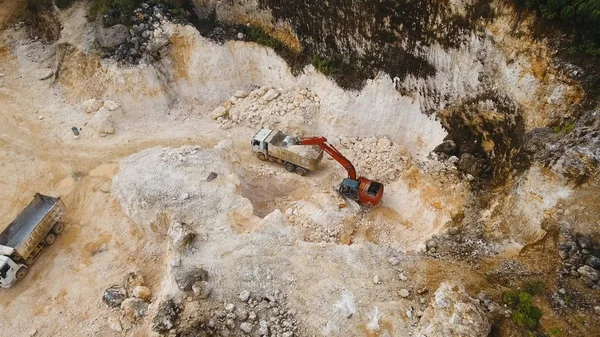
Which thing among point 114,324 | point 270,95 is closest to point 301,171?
point 270,95

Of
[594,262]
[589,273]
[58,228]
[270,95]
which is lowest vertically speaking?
[58,228]

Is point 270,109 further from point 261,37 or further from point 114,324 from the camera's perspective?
point 114,324

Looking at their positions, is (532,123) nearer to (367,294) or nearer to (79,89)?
(367,294)

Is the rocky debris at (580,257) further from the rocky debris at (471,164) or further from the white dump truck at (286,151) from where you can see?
the white dump truck at (286,151)

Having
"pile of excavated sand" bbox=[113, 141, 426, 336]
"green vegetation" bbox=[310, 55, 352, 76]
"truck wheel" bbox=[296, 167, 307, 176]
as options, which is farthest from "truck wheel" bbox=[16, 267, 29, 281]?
"green vegetation" bbox=[310, 55, 352, 76]

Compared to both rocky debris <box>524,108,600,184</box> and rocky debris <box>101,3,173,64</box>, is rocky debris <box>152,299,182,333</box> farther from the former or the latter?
rocky debris <box>101,3,173,64</box>

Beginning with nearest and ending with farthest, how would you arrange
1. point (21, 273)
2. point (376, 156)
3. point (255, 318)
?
point (255, 318)
point (21, 273)
point (376, 156)
